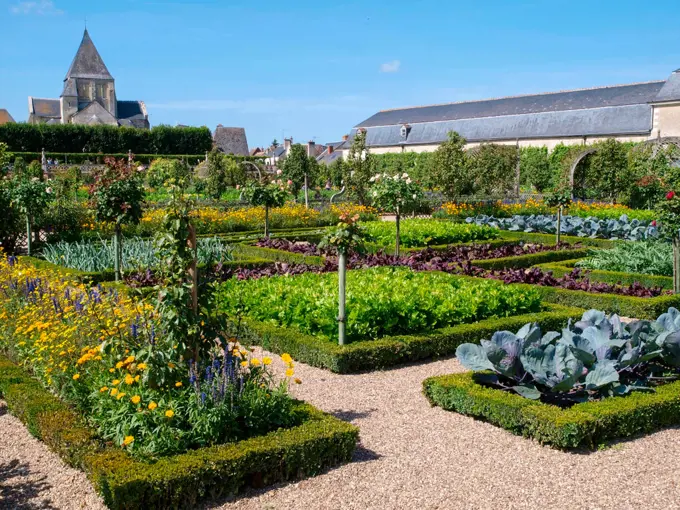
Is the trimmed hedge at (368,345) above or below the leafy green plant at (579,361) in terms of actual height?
below

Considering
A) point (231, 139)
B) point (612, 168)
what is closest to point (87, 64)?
point (231, 139)

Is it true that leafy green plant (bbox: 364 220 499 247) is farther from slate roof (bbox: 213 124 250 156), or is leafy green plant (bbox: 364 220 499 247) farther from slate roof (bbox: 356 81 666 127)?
slate roof (bbox: 213 124 250 156)

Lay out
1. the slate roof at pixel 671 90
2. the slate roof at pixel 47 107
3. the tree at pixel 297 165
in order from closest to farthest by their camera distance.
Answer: the tree at pixel 297 165 → the slate roof at pixel 671 90 → the slate roof at pixel 47 107

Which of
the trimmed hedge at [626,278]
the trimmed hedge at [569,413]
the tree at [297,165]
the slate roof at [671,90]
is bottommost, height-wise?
the trimmed hedge at [569,413]

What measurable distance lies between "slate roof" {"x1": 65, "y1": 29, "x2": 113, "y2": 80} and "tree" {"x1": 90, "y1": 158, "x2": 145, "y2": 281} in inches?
2897

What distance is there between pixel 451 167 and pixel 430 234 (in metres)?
7.38

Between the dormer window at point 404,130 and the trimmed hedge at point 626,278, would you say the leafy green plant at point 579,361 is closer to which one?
the trimmed hedge at point 626,278

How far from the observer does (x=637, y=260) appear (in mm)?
10820

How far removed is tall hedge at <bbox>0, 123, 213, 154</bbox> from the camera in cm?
4450

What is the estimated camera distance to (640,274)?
10117mm

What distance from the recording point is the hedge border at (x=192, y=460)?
12.2ft

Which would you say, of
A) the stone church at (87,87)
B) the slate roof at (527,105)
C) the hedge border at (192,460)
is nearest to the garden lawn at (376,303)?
the hedge border at (192,460)

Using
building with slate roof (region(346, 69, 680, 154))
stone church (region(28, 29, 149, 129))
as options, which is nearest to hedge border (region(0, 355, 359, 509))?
building with slate roof (region(346, 69, 680, 154))

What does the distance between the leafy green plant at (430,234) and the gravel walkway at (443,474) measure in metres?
9.11
